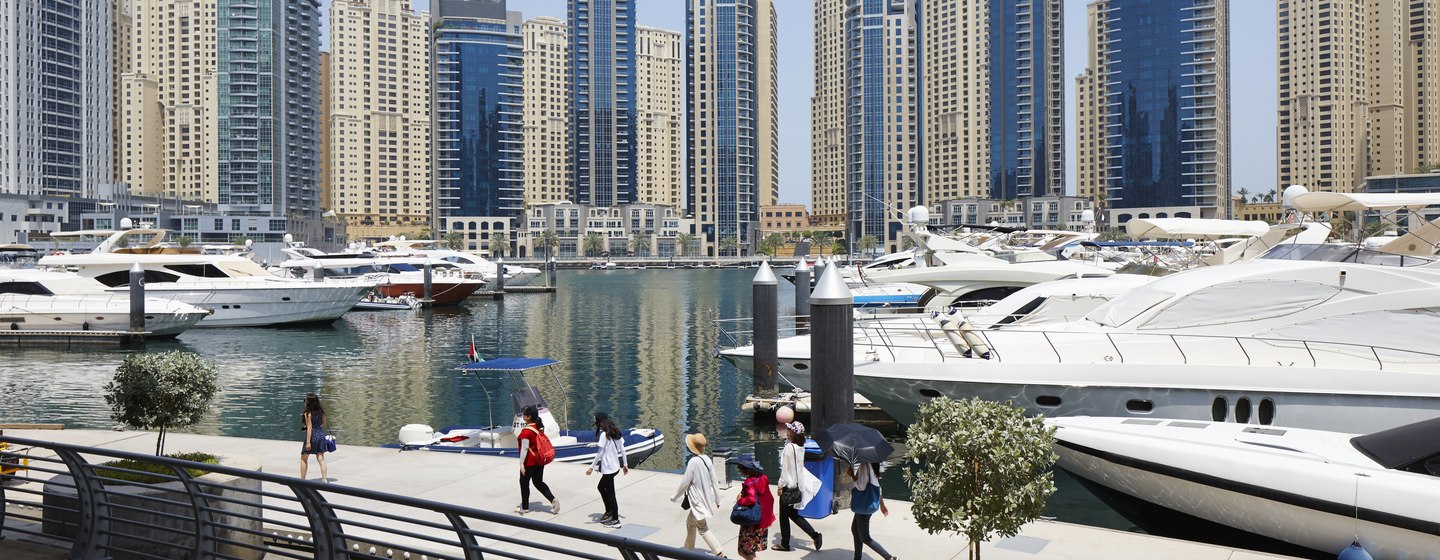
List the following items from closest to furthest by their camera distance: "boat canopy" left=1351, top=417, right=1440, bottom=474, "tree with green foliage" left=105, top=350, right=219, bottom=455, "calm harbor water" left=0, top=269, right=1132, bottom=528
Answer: "boat canopy" left=1351, top=417, right=1440, bottom=474
"tree with green foliage" left=105, top=350, right=219, bottom=455
"calm harbor water" left=0, top=269, right=1132, bottom=528

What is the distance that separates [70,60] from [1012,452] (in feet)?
557

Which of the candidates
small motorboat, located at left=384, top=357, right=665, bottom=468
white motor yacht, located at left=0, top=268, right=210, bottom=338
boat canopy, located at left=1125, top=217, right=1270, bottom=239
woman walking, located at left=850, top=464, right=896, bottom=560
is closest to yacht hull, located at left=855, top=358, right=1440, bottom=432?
small motorboat, located at left=384, top=357, right=665, bottom=468

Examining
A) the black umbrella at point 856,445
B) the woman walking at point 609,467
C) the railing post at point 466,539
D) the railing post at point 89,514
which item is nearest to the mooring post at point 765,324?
the woman walking at point 609,467

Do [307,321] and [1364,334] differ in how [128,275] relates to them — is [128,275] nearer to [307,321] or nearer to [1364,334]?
[307,321]

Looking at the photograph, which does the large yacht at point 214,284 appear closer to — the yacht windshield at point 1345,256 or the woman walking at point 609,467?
the woman walking at point 609,467

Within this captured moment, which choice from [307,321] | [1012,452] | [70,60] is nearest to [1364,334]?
[1012,452]

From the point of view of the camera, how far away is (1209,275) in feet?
63.7

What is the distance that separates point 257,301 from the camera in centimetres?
5281

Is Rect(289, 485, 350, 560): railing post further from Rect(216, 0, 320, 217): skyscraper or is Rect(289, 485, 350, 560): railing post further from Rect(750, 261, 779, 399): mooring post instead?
Rect(216, 0, 320, 217): skyscraper

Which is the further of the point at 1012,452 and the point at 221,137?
the point at 221,137

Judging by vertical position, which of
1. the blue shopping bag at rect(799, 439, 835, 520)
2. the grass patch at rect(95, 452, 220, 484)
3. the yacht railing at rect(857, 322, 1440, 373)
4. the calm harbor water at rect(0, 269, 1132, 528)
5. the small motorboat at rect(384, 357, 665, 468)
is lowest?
the calm harbor water at rect(0, 269, 1132, 528)

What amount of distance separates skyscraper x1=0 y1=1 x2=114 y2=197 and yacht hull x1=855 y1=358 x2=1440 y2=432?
15152 cm

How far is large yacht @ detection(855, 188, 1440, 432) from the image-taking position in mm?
16453

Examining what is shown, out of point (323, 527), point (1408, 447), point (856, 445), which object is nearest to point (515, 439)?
point (856, 445)
